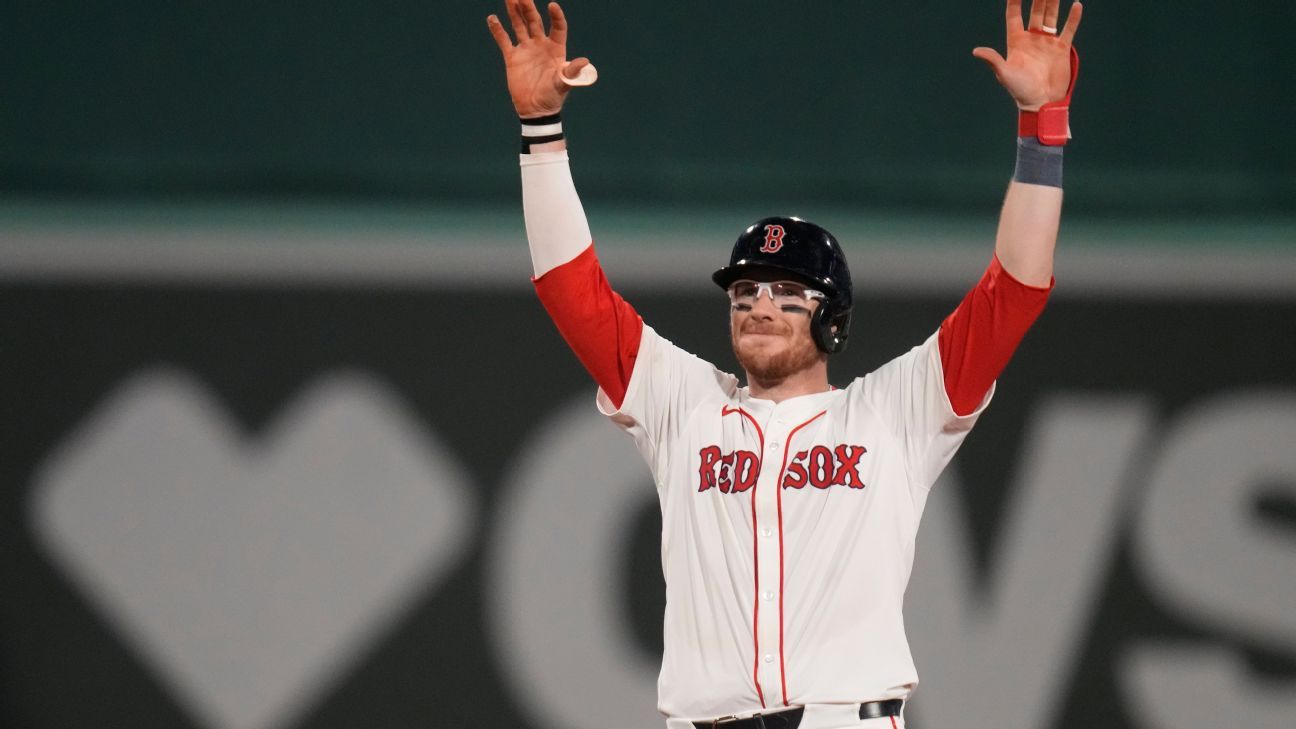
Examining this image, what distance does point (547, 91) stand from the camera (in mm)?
2654

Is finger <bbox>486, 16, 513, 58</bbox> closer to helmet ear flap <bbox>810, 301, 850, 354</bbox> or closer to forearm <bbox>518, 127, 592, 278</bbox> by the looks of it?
forearm <bbox>518, 127, 592, 278</bbox>

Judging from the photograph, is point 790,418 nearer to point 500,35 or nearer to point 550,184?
point 550,184

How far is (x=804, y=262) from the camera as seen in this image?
2754 millimetres

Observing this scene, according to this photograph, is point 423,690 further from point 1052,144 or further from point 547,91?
point 1052,144

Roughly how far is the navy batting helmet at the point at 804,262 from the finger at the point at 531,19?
525mm

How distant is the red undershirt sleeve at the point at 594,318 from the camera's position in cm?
271

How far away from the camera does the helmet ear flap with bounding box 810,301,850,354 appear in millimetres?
2755

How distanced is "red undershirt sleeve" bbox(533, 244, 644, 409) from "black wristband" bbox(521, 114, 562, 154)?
0.69 feet

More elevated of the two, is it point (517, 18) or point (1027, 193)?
point (517, 18)

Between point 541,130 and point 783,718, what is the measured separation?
1.10 m

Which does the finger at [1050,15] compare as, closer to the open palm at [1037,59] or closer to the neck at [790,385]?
the open palm at [1037,59]

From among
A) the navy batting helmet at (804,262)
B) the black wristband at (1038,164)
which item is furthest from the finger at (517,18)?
the black wristband at (1038,164)

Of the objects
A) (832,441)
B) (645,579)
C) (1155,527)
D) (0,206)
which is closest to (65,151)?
(0,206)

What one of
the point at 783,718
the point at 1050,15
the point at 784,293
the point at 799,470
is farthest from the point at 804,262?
the point at 783,718
